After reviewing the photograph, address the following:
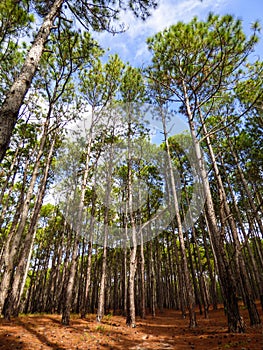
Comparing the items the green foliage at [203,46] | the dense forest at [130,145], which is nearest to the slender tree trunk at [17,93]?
the dense forest at [130,145]

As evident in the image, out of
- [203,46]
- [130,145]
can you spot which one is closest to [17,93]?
[203,46]

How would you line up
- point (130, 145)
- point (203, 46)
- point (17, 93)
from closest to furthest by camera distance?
point (17, 93) → point (203, 46) → point (130, 145)

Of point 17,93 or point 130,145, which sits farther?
point 130,145

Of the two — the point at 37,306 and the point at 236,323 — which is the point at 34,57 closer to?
the point at 236,323

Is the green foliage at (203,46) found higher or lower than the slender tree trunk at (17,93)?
higher

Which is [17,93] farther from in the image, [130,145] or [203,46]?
[130,145]

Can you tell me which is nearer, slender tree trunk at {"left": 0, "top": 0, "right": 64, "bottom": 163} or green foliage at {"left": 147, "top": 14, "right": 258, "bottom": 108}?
slender tree trunk at {"left": 0, "top": 0, "right": 64, "bottom": 163}

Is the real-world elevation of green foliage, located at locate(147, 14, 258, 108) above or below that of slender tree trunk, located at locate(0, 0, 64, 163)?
above

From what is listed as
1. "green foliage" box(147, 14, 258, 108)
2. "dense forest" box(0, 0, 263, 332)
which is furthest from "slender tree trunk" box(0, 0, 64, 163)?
"green foliage" box(147, 14, 258, 108)

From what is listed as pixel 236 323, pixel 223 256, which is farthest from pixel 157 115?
pixel 236 323

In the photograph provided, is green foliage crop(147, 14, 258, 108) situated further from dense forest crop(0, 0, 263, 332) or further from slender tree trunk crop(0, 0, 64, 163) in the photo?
slender tree trunk crop(0, 0, 64, 163)

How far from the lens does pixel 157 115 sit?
41.5 ft

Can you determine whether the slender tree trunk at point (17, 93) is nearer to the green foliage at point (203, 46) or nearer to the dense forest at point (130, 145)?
the dense forest at point (130, 145)

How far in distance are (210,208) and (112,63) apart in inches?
391
